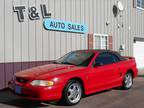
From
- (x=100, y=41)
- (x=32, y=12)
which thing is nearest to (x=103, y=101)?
(x=32, y=12)

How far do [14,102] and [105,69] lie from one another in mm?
2764

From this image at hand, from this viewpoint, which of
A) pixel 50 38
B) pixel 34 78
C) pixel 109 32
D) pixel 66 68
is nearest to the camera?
pixel 34 78

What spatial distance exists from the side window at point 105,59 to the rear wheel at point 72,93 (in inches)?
42.7

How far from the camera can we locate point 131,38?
64.0 feet

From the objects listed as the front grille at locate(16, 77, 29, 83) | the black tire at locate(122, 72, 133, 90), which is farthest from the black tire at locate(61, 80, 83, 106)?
the black tire at locate(122, 72, 133, 90)

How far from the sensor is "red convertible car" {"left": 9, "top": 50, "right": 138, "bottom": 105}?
848 centimetres

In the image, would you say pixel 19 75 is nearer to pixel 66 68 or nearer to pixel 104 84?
pixel 66 68

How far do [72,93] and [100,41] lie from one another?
320 inches

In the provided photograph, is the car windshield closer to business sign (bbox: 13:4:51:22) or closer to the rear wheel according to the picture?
the rear wheel

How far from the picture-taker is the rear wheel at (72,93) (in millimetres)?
8780

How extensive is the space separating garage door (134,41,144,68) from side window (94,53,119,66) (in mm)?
10228

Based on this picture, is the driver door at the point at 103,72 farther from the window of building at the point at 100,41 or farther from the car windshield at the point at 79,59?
the window of building at the point at 100,41

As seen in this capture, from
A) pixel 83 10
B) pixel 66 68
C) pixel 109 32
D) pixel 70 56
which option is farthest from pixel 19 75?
pixel 109 32

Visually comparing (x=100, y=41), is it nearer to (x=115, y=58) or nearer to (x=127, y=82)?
(x=127, y=82)
